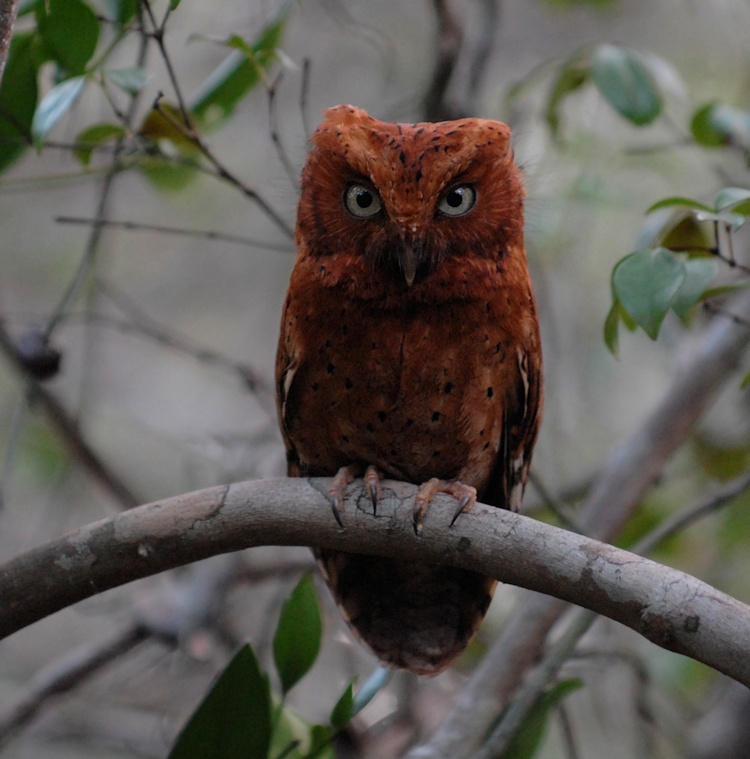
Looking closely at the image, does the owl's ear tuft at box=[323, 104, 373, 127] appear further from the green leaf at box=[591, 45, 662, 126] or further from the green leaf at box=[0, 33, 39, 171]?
the green leaf at box=[591, 45, 662, 126]

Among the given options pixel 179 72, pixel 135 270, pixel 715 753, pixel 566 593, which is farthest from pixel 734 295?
pixel 135 270

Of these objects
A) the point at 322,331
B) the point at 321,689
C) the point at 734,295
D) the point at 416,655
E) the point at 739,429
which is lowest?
the point at 321,689

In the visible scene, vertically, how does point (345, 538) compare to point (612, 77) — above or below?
below

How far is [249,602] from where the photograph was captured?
4.10 m

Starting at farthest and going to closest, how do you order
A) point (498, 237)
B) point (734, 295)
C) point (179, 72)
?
point (179, 72)
point (734, 295)
point (498, 237)

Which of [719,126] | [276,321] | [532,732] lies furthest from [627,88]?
[276,321]

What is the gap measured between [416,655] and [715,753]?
1.21m

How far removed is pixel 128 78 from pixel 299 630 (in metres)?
1.14

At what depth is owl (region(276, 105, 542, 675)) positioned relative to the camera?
178 centimetres

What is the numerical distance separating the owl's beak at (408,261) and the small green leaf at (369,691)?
83 centimetres

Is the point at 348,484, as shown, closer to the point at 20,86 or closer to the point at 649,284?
the point at 649,284

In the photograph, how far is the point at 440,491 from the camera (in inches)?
70.3

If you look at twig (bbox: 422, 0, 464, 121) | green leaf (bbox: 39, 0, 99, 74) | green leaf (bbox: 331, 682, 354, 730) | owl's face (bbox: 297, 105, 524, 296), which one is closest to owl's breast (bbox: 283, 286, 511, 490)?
owl's face (bbox: 297, 105, 524, 296)

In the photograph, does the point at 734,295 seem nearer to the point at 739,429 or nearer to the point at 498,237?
the point at 739,429
